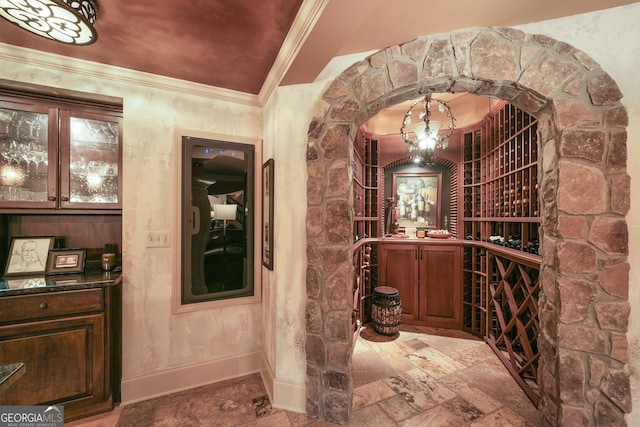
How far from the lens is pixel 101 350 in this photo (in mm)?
1766

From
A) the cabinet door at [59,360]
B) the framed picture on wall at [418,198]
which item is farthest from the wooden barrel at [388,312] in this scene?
the cabinet door at [59,360]

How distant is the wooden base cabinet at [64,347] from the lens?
5.20 ft

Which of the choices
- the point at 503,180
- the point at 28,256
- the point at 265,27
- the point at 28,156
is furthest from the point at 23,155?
the point at 503,180

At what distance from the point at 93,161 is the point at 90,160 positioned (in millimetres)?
19

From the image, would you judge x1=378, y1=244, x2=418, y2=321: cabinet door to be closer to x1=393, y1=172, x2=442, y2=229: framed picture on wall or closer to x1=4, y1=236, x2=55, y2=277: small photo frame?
x1=393, y1=172, x2=442, y2=229: framed picture on wall

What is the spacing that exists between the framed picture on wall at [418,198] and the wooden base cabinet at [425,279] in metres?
0.62

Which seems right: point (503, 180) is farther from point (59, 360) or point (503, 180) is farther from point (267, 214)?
point (59, 360)

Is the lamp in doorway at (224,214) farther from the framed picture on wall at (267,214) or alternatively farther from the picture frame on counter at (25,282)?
the picture frame on counter at (25,282)

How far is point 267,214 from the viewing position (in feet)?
7.05

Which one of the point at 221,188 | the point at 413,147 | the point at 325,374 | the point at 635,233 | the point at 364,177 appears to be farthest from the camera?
the point at 364,177

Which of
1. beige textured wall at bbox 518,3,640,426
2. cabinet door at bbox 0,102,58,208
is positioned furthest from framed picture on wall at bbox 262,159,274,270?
beige textured wall at bbox 518,3,640,426

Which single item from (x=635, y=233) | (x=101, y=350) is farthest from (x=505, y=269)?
(x=101, y=350)

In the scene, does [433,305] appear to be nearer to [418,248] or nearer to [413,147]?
[418,248]

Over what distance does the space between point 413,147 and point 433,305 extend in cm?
204
